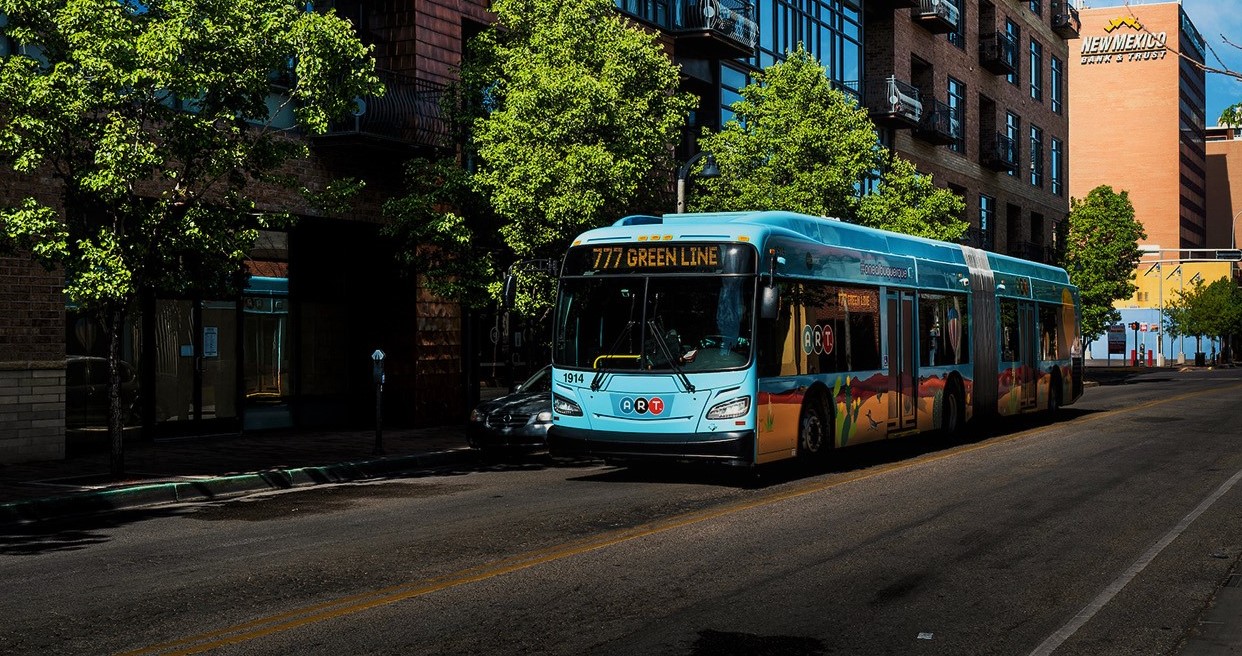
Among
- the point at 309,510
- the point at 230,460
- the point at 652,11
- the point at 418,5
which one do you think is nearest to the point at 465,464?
the point at 230,460

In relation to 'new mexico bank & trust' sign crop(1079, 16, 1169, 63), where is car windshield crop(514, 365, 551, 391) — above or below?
below

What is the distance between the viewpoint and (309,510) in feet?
42.3

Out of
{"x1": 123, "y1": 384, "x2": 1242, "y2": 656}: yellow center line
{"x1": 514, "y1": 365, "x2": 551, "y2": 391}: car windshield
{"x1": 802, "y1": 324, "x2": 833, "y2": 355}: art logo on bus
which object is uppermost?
{"x1": 802, "y1": 324, "x2": 833, "y2": 355}: art logo on bus

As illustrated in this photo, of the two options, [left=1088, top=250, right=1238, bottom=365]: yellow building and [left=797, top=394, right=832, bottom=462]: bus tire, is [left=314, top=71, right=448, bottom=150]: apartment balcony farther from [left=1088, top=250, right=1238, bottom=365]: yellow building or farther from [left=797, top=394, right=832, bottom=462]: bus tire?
[left=1088, top=250, right=1238, bottom=365]: yellow building

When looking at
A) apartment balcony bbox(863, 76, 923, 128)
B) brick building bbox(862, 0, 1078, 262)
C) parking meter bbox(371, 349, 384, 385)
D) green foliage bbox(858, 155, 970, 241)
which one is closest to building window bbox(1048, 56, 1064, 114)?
brick building bbox(862, 0, 1078, 262)

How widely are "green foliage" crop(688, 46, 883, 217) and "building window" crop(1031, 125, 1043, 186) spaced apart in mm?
31772

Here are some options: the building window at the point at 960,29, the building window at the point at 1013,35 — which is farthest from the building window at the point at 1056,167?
the building window at the point at 960,29

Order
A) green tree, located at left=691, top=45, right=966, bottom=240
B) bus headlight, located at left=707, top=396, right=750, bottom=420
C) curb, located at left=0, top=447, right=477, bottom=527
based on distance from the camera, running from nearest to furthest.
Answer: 1. curb, located at left=0, top=447, right=477, bottom=527
2. bus headlight, located at left=707, top=396, right=750, bottom=420
3. green tree, located at left=691, top=45, right=966, bottom=240

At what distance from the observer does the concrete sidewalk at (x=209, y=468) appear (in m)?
13.3

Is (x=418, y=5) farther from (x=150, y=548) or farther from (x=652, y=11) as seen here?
(x=150, y=548)

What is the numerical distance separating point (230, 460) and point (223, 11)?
6.18m

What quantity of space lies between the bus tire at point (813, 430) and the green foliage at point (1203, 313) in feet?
286

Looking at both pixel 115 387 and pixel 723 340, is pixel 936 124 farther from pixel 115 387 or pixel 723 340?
pixel 115 387

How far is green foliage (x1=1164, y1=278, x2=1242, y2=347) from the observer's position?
311ft
